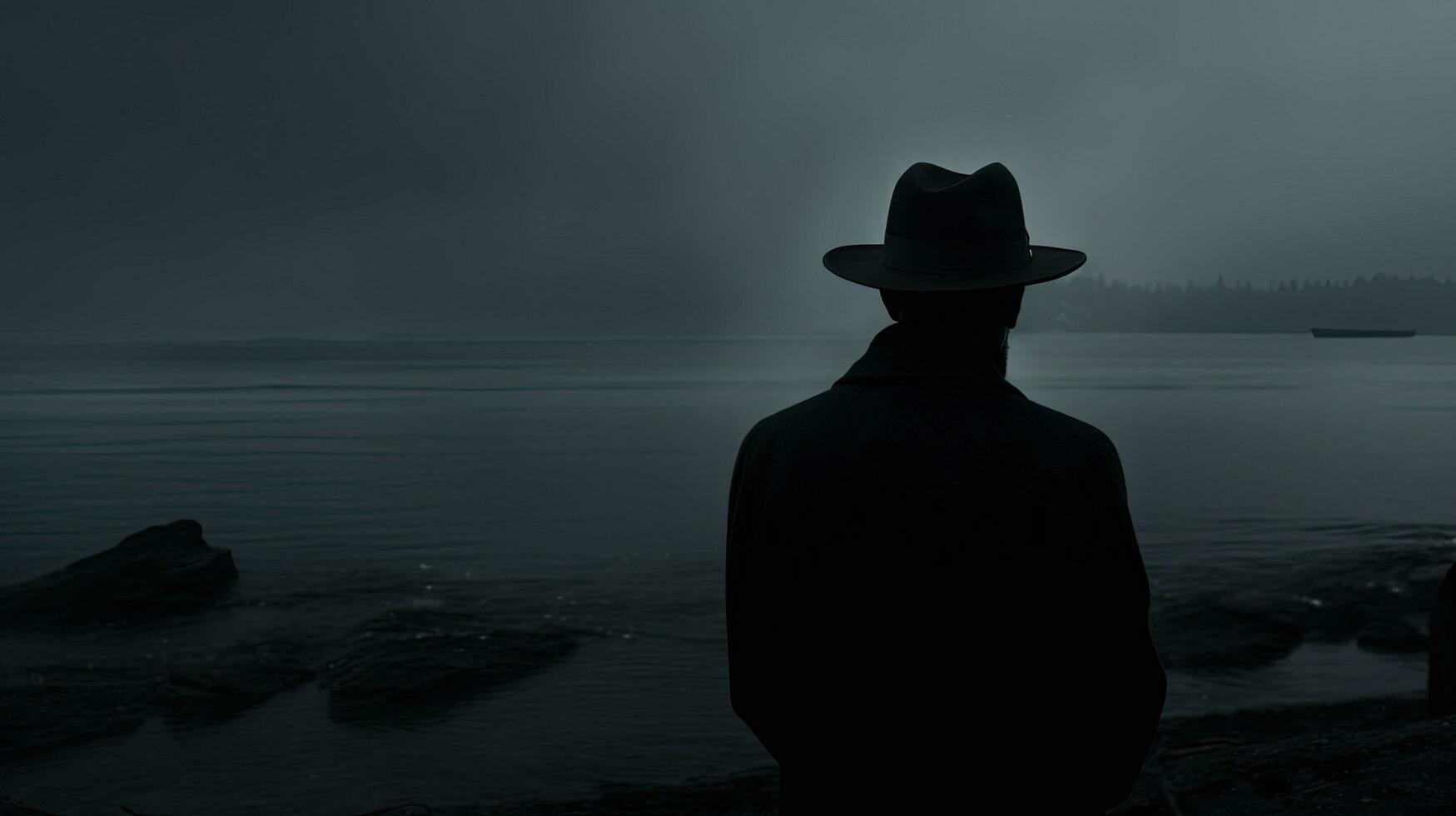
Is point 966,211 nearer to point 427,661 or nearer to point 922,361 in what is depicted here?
point 922,361

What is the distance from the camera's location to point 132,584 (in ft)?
43.6

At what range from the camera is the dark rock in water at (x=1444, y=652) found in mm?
6742

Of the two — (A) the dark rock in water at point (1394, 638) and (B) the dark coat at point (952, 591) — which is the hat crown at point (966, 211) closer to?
(B) the dark coat at point (952, 591)

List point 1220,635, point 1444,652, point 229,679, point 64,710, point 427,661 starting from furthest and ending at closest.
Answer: point 1220,635 → point 427,661 → point 229,679 → point 64,710 → point 1444,652

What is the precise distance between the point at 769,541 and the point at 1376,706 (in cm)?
867

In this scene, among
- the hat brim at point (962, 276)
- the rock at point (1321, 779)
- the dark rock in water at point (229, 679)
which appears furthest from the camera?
the dark rock in water at point (229, 679)

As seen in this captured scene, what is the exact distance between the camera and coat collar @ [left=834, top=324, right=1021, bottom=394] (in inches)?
86.9

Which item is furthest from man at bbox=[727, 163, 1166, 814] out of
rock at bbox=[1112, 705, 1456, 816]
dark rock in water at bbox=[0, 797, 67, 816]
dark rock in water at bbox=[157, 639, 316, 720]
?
dark rock in water at bbox=[157, 639, 316, 720]

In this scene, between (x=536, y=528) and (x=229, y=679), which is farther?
(x=536, y=528)

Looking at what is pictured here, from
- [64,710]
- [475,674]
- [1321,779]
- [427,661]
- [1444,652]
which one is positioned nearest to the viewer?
[1321,779]

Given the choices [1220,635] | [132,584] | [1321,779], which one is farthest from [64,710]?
[1220,635]

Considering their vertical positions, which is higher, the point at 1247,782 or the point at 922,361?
the point at 922,361


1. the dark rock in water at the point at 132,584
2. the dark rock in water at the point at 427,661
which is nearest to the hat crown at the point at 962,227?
the dark rock in water at the point at 427,661

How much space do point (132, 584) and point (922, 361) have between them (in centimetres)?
1335
